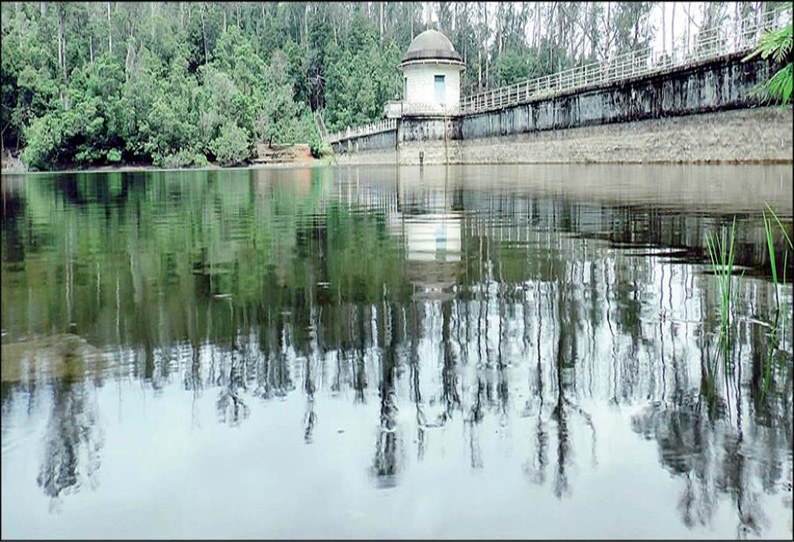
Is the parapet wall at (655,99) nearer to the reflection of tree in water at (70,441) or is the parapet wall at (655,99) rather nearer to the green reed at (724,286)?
the green reed at (724,286)

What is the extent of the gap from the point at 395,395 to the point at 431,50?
131 feet

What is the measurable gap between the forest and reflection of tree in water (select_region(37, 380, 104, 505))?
31.9 m

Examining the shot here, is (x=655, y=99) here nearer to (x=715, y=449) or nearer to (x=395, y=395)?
(x=395, y=395)

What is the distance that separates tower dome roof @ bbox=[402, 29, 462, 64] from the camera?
41688mm

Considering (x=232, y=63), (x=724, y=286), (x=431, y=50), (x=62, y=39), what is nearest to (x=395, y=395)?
(x=724, y=286)

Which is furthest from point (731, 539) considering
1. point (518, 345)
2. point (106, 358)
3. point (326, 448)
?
point (106, 358)

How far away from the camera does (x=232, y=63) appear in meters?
57.7

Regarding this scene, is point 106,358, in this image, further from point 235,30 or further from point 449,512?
point 235,30

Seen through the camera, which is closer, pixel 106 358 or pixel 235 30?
pixel 106 358

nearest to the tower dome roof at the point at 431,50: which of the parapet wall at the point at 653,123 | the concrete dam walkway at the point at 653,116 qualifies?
the concrete dam walkway at the point at 653,116

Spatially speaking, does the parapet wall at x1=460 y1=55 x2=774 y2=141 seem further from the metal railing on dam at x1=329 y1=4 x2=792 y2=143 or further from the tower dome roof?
the tower dome roof

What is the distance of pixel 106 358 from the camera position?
3.90m

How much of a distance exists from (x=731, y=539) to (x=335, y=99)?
6055 cm

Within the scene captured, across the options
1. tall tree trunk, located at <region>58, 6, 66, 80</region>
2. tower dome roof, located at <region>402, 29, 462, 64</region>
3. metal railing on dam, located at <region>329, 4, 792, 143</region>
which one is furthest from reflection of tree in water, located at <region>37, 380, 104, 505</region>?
tall tree trunk, located at <region>58, 6, 66, 80</region>
